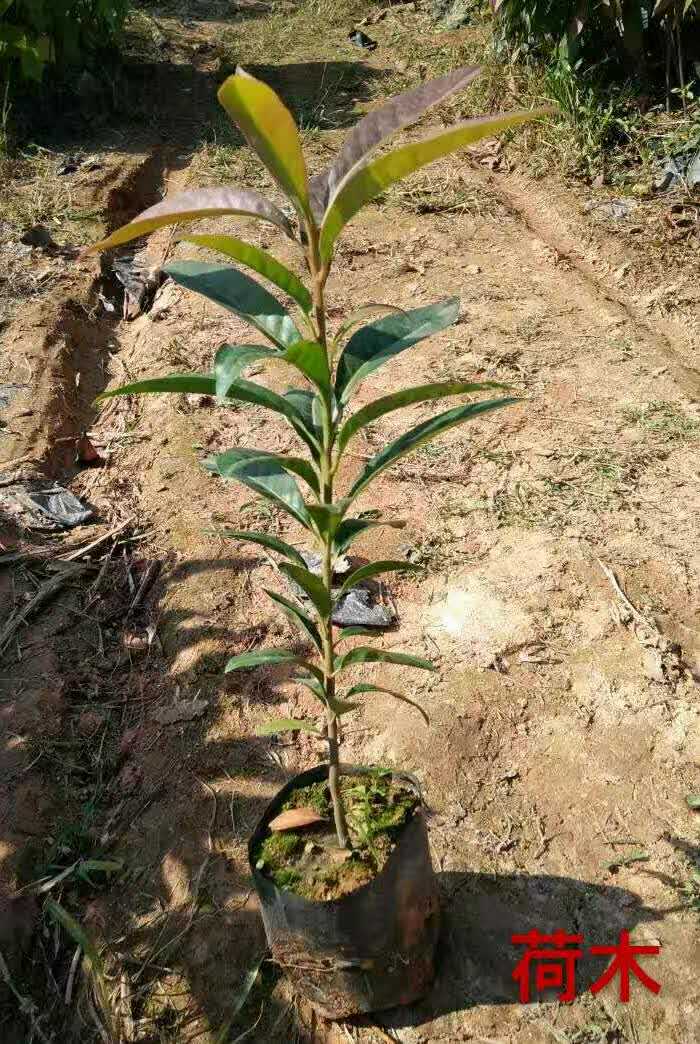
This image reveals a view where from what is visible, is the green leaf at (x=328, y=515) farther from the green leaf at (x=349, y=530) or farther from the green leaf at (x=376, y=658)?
the green leaf at (x=376, y=658)

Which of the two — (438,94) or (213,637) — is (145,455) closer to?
(213,637)

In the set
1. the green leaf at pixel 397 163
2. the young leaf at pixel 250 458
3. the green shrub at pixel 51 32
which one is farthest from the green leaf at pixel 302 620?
the green shrub at pixel 51 32

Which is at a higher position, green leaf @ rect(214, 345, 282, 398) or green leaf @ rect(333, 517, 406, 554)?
green leaf @ rect(214, 345, 282, 398)

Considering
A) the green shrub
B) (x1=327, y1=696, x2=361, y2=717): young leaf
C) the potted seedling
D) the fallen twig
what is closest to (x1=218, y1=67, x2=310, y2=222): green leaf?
the potted seedling

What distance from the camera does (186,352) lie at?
14.2ft

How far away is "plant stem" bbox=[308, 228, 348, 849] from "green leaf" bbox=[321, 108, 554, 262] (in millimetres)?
24

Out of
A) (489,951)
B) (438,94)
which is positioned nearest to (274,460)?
(438,94)

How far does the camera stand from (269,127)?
1.24 metres

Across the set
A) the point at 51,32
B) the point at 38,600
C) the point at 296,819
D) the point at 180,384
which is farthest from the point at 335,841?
the point at 51,32

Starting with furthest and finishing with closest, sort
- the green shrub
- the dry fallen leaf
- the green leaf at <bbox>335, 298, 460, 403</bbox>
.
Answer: the green shrub < the dry fallen leaf < the green leaf at <bbox>335, 298, 460, 403</bbox>

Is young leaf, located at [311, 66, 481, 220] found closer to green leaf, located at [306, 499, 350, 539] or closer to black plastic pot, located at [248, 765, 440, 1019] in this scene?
green leaf, located at [306, 499, 350, 539]

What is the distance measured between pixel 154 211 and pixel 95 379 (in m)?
3.36

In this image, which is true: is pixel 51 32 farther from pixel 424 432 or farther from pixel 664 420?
pixel 424 432

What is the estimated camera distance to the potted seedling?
129 centimetres
